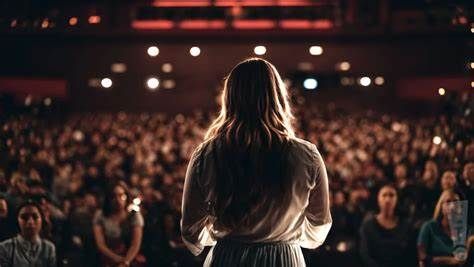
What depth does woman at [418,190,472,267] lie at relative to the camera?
19.3 ft

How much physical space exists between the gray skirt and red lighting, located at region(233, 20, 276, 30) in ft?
62.1

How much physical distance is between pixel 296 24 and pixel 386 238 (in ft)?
55.5

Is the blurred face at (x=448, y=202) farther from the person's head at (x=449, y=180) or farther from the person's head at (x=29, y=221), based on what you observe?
the person's head at (x=29, y=221)

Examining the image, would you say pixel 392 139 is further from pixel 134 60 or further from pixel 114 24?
pixel 134 60

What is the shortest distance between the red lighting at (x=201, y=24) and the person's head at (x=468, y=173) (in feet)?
54.1

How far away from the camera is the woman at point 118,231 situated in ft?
22.3

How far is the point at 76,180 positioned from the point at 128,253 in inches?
189

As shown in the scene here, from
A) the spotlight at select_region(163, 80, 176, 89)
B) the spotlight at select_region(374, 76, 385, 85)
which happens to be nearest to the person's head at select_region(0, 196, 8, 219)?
the spotlight at select_region(374, 76, 385, 85)

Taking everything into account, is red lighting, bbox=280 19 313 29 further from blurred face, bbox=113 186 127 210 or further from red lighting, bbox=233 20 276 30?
blurred face, bbox=113 186 127 210

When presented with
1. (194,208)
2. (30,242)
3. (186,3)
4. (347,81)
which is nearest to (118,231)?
(30,242)

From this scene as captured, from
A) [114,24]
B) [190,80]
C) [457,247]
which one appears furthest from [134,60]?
[457,247]

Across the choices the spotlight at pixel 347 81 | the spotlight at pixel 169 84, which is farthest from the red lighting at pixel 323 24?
the spotlight at pixel 169 84

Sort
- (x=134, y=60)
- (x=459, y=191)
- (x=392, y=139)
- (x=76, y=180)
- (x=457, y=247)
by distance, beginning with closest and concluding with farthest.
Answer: (x=457, y=247) < (x=459, y=191) < (x=76, y=180) < (x=392, y=139) < (x=134, y=60)

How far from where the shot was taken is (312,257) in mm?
7012
